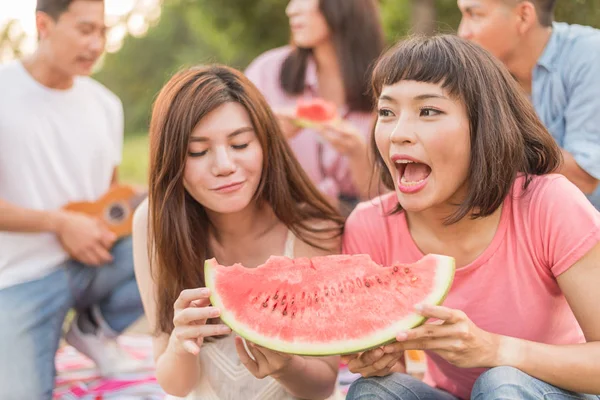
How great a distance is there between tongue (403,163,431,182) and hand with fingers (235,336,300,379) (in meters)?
0.65

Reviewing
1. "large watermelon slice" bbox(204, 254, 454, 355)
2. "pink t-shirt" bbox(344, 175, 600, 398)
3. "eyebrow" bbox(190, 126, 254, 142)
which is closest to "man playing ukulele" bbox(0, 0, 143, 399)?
"eyebrow" bbox(190, 126, 254, 142)

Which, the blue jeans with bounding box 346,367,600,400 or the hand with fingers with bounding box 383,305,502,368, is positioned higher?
the hand with fingers with bounding box 383,305,502,368

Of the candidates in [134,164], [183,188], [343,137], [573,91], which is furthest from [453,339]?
[134,164]

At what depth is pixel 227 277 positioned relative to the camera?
2076 millimetres

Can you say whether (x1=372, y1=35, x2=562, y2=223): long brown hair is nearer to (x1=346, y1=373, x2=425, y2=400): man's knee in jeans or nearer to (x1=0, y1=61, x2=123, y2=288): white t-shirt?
(x1=346, y1=373, x2=425, y2=400): man's knee in jeans

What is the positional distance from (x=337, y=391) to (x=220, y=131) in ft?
3.57

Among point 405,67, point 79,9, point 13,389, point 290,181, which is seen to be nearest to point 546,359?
point 405,67

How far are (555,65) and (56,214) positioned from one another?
249cm

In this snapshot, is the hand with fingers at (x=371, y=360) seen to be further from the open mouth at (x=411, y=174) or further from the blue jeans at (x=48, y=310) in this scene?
the blue jeans at (x=48, y=310)

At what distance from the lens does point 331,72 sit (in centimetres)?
441

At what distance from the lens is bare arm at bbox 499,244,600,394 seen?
195 cm

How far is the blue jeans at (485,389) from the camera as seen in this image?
1866mm

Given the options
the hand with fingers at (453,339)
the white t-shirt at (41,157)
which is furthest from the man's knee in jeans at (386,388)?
the white t-shirt at (41,157)

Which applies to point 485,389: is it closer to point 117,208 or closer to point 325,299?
point 325,299
